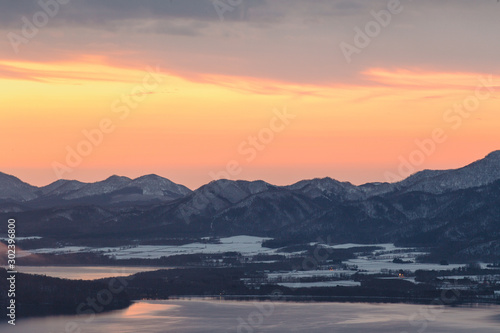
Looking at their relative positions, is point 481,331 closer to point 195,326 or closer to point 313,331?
point 313,331

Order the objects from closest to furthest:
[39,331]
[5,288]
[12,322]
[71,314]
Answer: [39,331]
[12,322]
[71,314]
[5,288]

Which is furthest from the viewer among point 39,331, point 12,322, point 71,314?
point 71,314

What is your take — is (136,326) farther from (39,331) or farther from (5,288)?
(5,288)

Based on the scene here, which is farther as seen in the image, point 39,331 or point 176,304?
point 176,304

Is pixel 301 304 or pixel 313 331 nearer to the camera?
pixel 313 331

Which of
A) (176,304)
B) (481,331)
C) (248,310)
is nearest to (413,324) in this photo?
(481,331)

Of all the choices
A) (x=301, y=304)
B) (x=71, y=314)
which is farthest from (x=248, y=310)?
(x=71, y=314)
